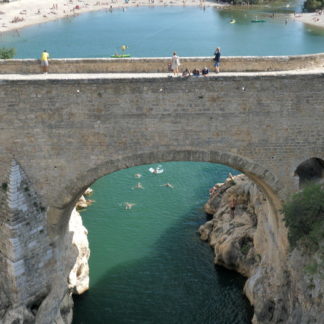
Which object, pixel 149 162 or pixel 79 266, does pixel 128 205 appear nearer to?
pixel 79 266

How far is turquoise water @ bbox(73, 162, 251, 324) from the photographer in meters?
16.1

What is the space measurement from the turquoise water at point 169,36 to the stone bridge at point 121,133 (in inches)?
1277

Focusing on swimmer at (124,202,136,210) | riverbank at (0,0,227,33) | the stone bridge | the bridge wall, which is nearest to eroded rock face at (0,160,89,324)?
the stone bridge

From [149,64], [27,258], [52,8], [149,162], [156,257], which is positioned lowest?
[156,257]

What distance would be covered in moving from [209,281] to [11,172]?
29.0 ft

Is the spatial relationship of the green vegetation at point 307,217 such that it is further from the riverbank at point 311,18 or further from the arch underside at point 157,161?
the riverbank at point 311,18

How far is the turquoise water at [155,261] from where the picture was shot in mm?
16094

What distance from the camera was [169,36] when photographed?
55312 millimetres

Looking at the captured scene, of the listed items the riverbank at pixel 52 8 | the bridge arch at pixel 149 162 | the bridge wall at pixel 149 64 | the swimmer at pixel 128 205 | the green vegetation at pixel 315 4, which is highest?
the bridge wall at pixel 149 64

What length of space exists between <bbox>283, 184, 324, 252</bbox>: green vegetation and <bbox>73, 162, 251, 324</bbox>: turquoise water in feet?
15.9

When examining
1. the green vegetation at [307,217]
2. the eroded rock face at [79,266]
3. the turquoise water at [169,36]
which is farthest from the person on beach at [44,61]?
the turquoise water at [169,36]

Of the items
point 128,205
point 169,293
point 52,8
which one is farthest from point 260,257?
point 52,8

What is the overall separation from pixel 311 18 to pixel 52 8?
43381mm

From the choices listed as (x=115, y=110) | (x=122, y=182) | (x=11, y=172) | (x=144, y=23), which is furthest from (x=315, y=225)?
(x=144, y=23)
